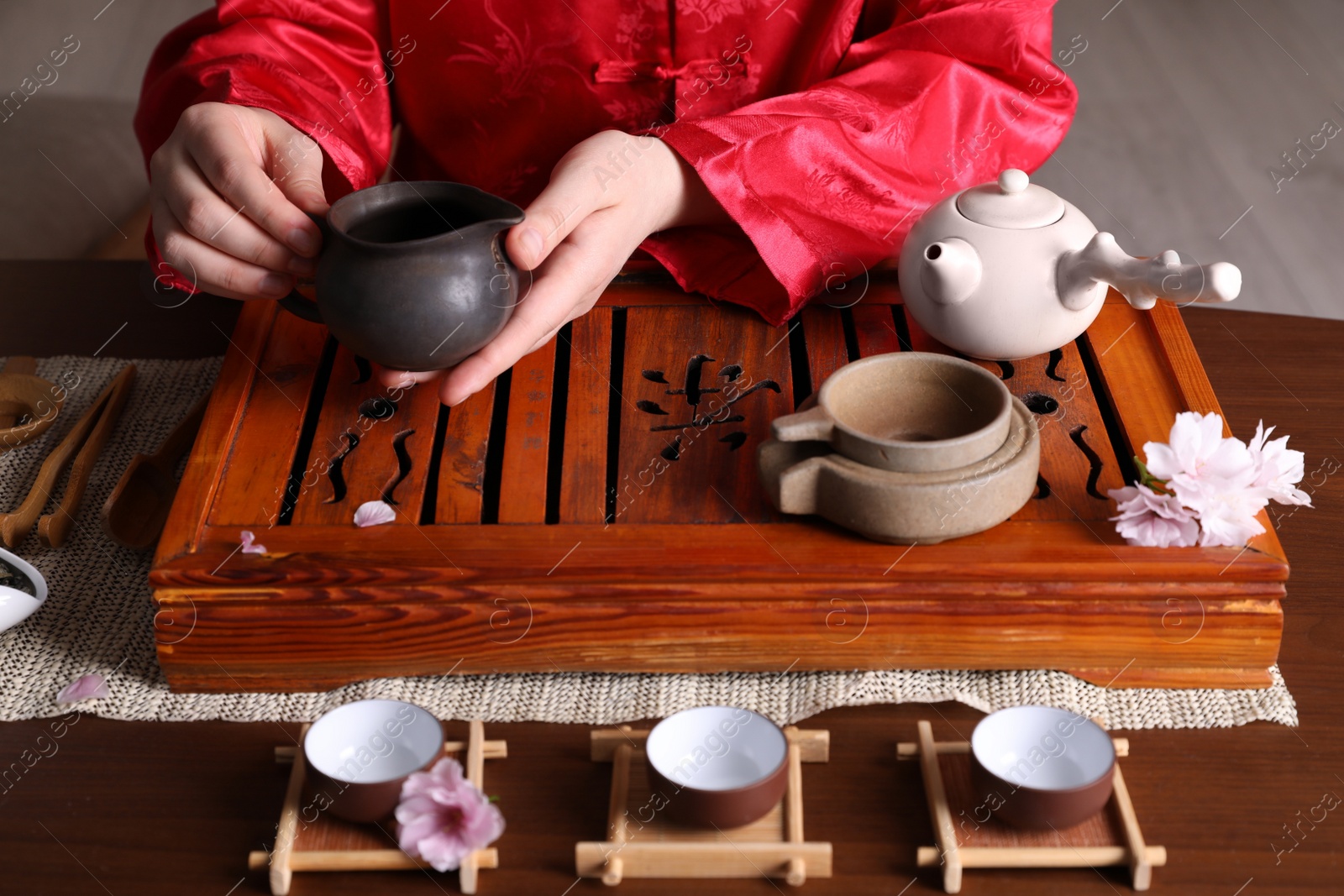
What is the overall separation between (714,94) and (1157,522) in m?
0.85

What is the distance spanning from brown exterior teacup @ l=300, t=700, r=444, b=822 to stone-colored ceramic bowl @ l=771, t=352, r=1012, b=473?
41 cm

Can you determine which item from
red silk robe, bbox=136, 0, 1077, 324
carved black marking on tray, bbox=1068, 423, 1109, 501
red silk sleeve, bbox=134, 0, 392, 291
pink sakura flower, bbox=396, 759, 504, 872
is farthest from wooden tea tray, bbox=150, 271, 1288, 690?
red silk sleeve, bbox=134, 0, 392, 291

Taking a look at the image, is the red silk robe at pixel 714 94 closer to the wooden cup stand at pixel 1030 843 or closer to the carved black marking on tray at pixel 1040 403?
the carved black marking on tray at pixel 1040 403

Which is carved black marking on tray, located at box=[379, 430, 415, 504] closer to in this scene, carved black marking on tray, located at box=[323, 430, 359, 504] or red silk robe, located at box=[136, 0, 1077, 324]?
carved black marking on tray, located at box=[323, 430, 359, 504]

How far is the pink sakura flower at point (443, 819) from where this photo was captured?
2.95 ft

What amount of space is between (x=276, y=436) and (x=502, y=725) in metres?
0.41

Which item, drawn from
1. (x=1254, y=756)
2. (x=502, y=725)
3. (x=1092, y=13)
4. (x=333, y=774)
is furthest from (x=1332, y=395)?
(x=1092, y=13)

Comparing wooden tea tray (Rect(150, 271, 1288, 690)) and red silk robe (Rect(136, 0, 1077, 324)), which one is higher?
red silk robe (Rect(136, 0, 1077, 324))

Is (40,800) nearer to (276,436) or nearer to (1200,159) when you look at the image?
(276,436)

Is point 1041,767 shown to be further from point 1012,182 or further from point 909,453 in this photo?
point 1012,182

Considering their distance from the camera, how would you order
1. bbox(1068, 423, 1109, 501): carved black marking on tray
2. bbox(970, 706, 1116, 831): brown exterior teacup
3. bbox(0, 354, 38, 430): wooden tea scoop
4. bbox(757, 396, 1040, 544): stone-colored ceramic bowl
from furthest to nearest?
1. bbox(0, 354, 38, 430): wooden tea scoop
2. bbox(1068, 423, 1109, 501): carved black marking on tray
3. bbox(757, 396, 1040, 544): stone-colored ceramic bowl
4. bbox(970, 706, 1116, 831): brown exterior teacup

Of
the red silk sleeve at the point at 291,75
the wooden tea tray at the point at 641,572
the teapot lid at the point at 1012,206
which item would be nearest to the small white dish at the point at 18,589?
the wooden tea tray at the point at 641,572

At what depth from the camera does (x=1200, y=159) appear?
378cm

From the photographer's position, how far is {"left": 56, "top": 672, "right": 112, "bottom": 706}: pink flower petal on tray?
3.59ft
